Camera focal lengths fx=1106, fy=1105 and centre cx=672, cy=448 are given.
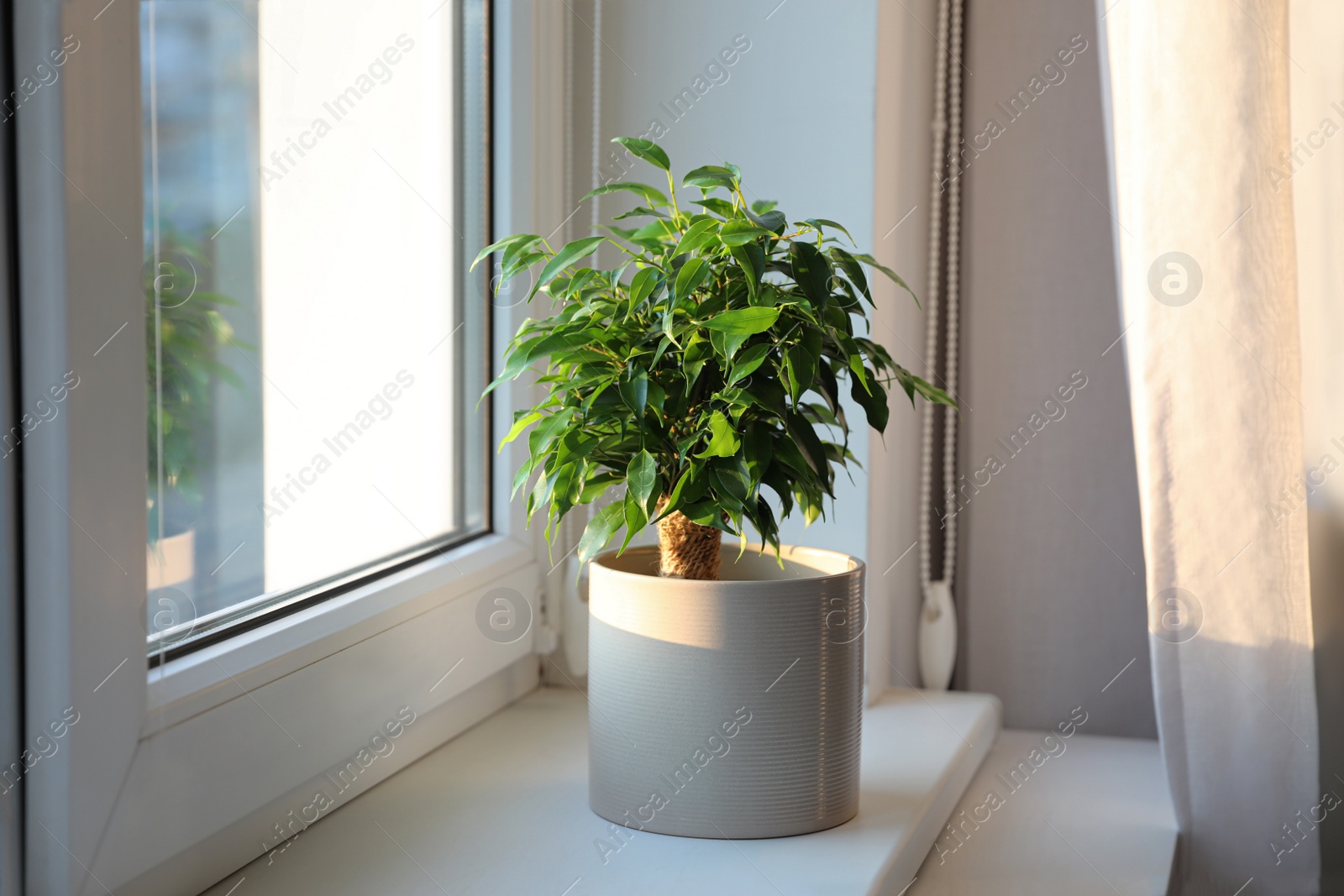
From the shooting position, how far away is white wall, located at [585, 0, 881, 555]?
98 centimetres

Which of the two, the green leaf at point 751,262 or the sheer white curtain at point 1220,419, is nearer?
the green leaf at point 751,262

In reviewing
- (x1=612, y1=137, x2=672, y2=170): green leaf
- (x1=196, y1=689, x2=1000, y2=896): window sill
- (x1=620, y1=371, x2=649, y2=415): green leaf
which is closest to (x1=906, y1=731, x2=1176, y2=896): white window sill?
(x1=196, y1=689, x2=1000, y2=896): window sill

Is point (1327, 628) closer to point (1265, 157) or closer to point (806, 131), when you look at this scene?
point (1265, 157)

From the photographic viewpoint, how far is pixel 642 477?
63 cm

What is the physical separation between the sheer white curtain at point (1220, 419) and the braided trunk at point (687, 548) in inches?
15.4

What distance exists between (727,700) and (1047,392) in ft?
2.22

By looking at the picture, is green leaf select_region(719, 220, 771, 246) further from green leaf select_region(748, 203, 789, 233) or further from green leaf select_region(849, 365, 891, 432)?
green leaf select_region(849, 365, 891, 432)

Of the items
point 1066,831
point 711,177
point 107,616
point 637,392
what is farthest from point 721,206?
point 1066,831

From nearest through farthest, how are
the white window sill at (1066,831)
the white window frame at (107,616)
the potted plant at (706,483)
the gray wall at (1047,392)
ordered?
the white window frame at (107,616) → the potted plant at (706,483) → the white window sill at (1066,831) → the gray wall at (1047,392)

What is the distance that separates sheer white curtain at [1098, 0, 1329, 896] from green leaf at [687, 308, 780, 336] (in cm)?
42

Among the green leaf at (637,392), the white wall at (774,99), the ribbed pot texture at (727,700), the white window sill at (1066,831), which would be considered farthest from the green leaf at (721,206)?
the white window sill at (1066,831)

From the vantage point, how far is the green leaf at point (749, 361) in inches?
23.1

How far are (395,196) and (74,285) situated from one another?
372 millimetres

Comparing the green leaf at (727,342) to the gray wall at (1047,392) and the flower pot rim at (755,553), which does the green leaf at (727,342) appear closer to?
the flower pot rim at (755,553)
